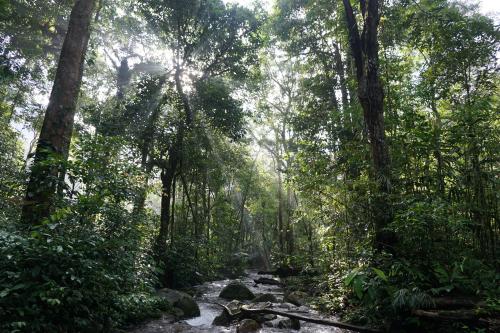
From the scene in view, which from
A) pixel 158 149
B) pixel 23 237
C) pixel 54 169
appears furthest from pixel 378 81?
pixel 158 149

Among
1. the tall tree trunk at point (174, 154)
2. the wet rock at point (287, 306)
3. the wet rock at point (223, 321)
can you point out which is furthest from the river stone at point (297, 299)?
the tall tree trunk at point (174, 154)

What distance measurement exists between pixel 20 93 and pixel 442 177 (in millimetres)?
23117

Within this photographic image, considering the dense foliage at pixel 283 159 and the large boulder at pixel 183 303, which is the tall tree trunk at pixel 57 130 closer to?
the dense foliage at pixel 283 159

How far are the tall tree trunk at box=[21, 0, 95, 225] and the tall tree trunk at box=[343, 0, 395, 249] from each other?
20.6 ft

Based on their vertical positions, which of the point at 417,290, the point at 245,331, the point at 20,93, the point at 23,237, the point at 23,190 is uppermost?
the point at 20,93

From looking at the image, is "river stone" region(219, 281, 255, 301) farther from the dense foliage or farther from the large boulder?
the large boulder

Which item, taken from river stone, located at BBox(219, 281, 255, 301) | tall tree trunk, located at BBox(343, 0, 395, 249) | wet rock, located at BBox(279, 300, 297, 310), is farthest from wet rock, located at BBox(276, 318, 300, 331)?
river stone, located at BBox(219, 281, 255, 301)

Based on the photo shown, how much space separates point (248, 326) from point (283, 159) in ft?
16.7

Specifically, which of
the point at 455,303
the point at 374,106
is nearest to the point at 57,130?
the point at 374,106

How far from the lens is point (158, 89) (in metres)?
14.3

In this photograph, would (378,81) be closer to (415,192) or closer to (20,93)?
(415,192)

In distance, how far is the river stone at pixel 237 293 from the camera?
12180 mm

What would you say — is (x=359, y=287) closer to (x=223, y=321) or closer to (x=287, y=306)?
(x=223, y=321)

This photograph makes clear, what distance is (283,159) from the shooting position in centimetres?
1037
